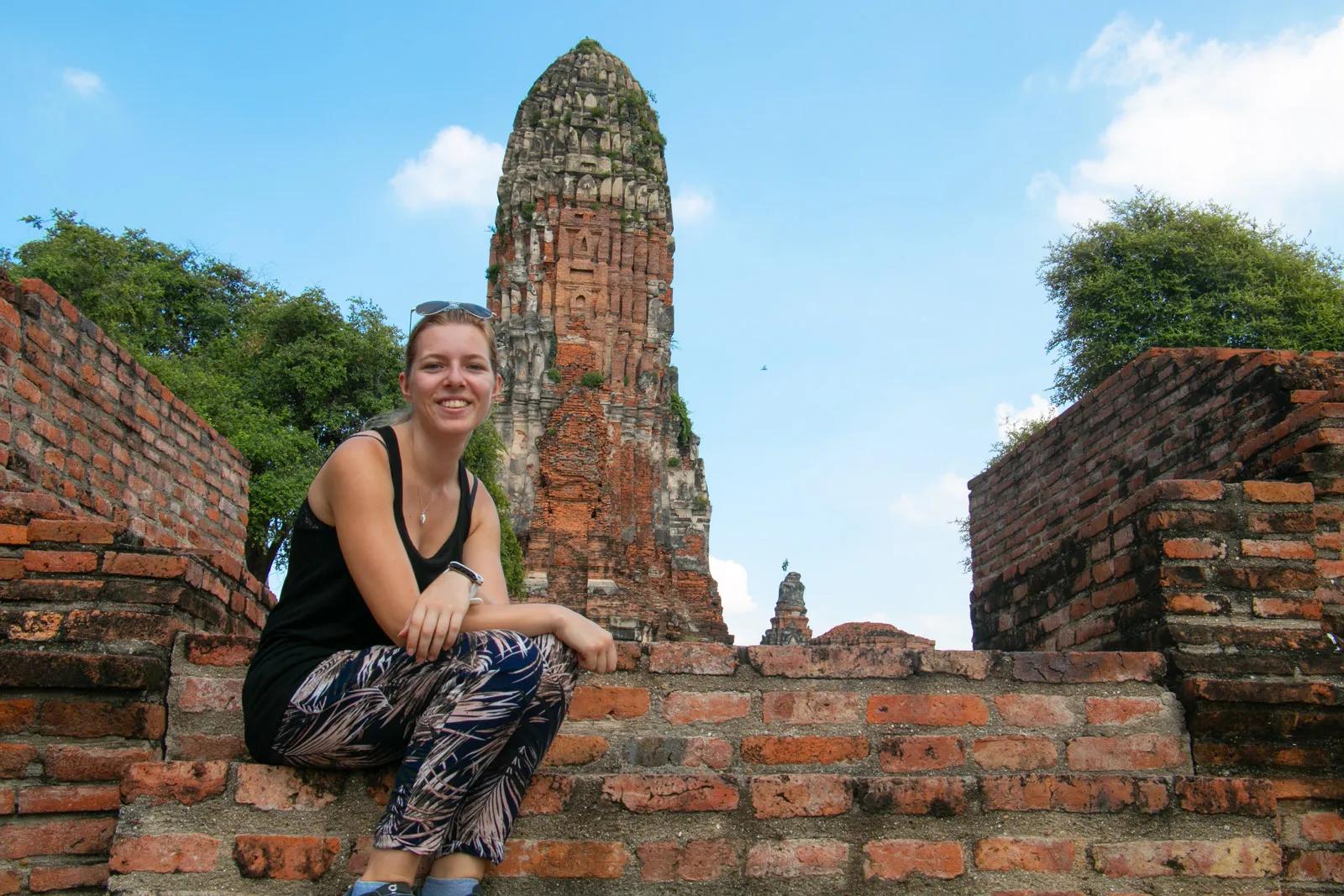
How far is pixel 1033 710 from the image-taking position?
3.27 metres

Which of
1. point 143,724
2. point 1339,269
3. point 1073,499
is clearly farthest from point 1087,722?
point 1339,269

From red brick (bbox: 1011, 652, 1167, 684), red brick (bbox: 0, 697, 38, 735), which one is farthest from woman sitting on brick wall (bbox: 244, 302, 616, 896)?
red brick (bbox: 1011, 652, 1167, 684)

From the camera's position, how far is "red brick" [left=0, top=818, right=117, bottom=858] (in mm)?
3025

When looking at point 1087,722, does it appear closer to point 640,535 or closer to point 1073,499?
point 1073,499

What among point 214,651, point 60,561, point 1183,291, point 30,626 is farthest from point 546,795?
point 1183,291

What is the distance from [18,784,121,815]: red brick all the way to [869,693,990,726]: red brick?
1910 millimetres

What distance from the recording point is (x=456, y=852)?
2506 mm

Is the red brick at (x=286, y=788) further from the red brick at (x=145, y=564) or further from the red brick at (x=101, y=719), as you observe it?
the red brick at (x=145, y=564)

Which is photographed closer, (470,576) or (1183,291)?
(470,576)

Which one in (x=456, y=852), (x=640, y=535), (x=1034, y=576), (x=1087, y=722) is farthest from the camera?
(x=640, y=535)

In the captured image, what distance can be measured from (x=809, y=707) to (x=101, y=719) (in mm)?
1787

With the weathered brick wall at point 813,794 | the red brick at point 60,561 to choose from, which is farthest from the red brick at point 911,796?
the red brick at point 60,561

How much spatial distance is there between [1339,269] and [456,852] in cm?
2154

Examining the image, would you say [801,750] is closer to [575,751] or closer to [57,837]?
[575,751]
